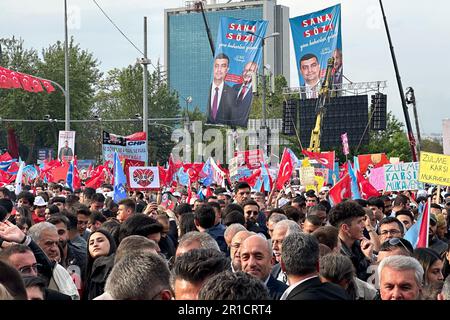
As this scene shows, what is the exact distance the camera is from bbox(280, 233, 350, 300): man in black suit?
631 cm

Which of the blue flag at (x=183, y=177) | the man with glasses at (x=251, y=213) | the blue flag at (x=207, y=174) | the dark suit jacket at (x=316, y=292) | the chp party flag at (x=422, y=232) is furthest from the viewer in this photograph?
the blue flag at (x=183, y=177)

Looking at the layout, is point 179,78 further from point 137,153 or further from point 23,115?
point 137,153

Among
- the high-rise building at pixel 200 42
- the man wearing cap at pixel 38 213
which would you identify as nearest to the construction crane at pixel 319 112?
the man wearing cap at pixel 38 213

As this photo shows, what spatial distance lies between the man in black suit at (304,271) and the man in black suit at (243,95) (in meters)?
28.9

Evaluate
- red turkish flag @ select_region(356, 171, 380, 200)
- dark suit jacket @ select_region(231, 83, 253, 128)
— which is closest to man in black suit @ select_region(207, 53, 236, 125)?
dark suit jacket @ select_region(231, 83, 253, 128)

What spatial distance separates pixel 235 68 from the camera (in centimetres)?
3547

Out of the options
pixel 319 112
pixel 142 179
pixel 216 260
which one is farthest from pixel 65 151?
pixel 216 260

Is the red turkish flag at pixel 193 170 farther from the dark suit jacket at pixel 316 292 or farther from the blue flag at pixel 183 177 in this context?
the dark suit jacket at pixel 316 292

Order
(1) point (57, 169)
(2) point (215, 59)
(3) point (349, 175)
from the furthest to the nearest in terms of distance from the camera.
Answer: (2) point (215, 59) → (1) point (57, 169) → (3) point (349, 175)

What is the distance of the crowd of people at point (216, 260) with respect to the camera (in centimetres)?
514

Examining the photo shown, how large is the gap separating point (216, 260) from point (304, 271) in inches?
44.6
